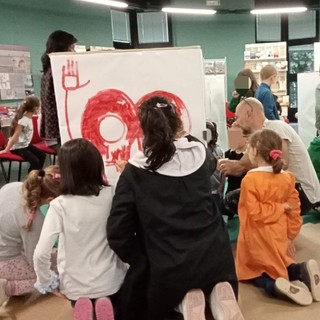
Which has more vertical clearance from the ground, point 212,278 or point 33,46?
point 33,46

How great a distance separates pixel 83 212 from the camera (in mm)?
1772

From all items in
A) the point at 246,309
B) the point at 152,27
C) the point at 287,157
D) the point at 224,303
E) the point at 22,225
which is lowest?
the point at 246,309

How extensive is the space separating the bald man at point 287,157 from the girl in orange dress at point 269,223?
442mm

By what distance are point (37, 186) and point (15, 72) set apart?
209 inches

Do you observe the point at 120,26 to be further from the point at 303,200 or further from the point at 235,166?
the point at 303,200

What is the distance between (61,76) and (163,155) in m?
0.84

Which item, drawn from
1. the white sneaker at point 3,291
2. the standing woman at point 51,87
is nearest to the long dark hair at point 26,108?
the standing woman at point 51,87

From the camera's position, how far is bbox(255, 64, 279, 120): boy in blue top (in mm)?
3789

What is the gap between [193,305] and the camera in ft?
5.75

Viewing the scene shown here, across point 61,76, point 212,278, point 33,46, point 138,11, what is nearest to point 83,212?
point 212,278

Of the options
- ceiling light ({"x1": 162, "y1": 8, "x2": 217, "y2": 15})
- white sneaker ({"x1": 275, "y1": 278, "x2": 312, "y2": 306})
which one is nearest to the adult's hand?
white sneaker ({"x1": 275, "y1": 278, "x2": 312, "y2": 306})

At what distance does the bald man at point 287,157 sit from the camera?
2781 mm

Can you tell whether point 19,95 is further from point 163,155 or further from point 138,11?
point 163,155

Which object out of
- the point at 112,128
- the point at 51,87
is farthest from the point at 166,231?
the point at 51,87
